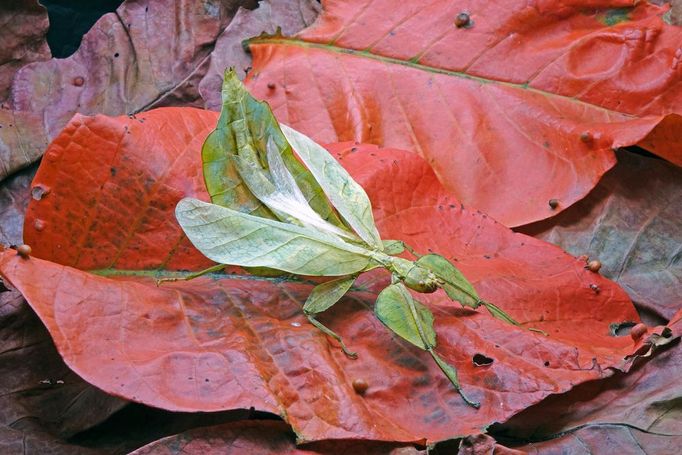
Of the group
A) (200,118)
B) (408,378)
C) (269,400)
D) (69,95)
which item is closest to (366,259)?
(408,378)

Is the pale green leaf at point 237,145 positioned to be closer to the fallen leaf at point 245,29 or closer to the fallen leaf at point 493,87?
the fallen leaf at point 493,87

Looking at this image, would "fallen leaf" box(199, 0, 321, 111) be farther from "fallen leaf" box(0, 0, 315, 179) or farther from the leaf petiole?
the leaf petiole

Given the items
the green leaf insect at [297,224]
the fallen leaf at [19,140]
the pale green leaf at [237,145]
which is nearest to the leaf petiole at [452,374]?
the green leaf insect at [297,224]

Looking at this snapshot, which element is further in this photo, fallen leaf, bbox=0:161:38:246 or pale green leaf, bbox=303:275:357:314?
fallen leaf, bbox=0:161:38:246

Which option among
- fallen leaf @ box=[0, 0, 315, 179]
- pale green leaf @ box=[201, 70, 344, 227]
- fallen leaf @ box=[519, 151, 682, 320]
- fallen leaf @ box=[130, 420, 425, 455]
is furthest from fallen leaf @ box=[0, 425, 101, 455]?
fallen leaf @ box=[519, 151, 682, 320]

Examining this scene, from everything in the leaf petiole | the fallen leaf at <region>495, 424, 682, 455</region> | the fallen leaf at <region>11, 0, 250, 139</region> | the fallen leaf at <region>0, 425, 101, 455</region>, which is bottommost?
the fallen leaf at <region>495, 424, 682, 455</region>

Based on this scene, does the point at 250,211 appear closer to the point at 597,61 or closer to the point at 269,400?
the point at 269,400
